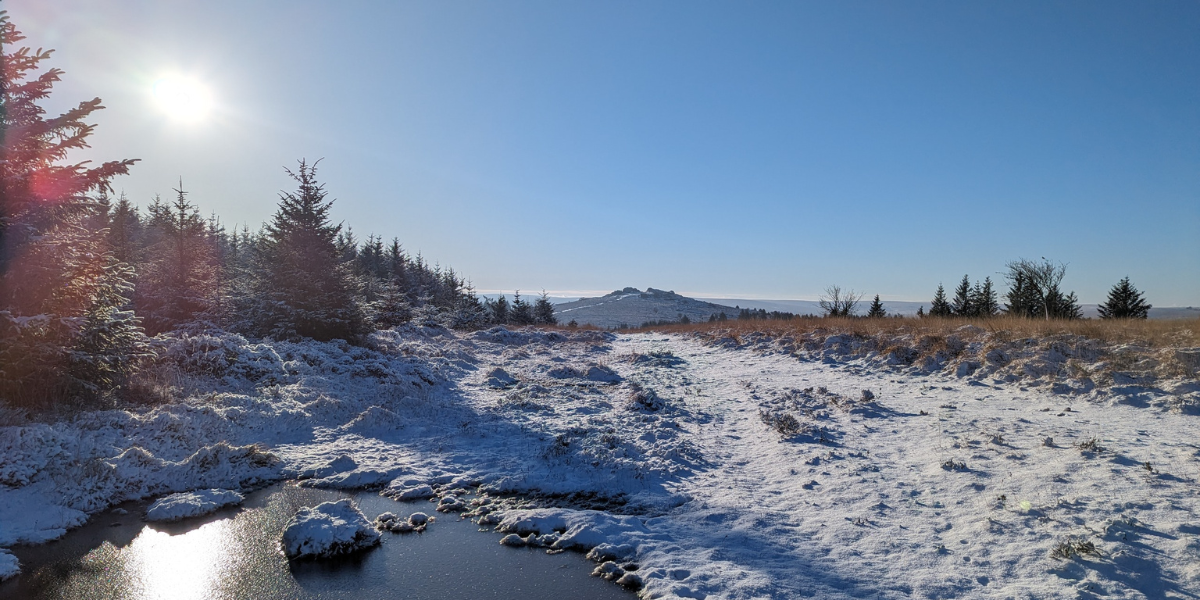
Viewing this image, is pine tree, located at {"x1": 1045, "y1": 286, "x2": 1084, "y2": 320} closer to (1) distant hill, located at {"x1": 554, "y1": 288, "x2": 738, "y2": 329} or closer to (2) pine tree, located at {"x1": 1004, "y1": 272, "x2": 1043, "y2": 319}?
(2) pine tree, located at {"x1": 1004, "y1": 272, "x2": 1043, "y2": 319}

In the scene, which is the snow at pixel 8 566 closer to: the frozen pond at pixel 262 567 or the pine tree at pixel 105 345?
the frozen pond at pixel 262 567

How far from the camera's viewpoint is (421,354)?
2284 cm

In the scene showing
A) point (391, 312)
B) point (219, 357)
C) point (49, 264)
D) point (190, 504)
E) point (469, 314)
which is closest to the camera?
point (190, 504)

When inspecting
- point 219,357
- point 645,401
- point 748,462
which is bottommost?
point 748,462

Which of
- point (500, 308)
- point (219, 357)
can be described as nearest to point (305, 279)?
point (219, 357)

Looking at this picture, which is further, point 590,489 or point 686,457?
point 686,457

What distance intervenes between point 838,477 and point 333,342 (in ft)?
60.2

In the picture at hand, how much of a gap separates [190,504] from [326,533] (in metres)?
3.06

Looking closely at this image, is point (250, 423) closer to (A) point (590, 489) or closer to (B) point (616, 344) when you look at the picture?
(A) point (590, 489)

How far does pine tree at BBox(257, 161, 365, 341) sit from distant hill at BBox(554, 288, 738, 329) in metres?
80.5

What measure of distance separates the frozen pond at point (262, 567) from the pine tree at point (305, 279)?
46.1ft

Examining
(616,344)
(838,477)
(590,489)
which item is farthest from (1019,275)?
(590,489)

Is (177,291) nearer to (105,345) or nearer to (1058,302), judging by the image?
(105,345)

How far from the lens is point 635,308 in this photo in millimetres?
133625
